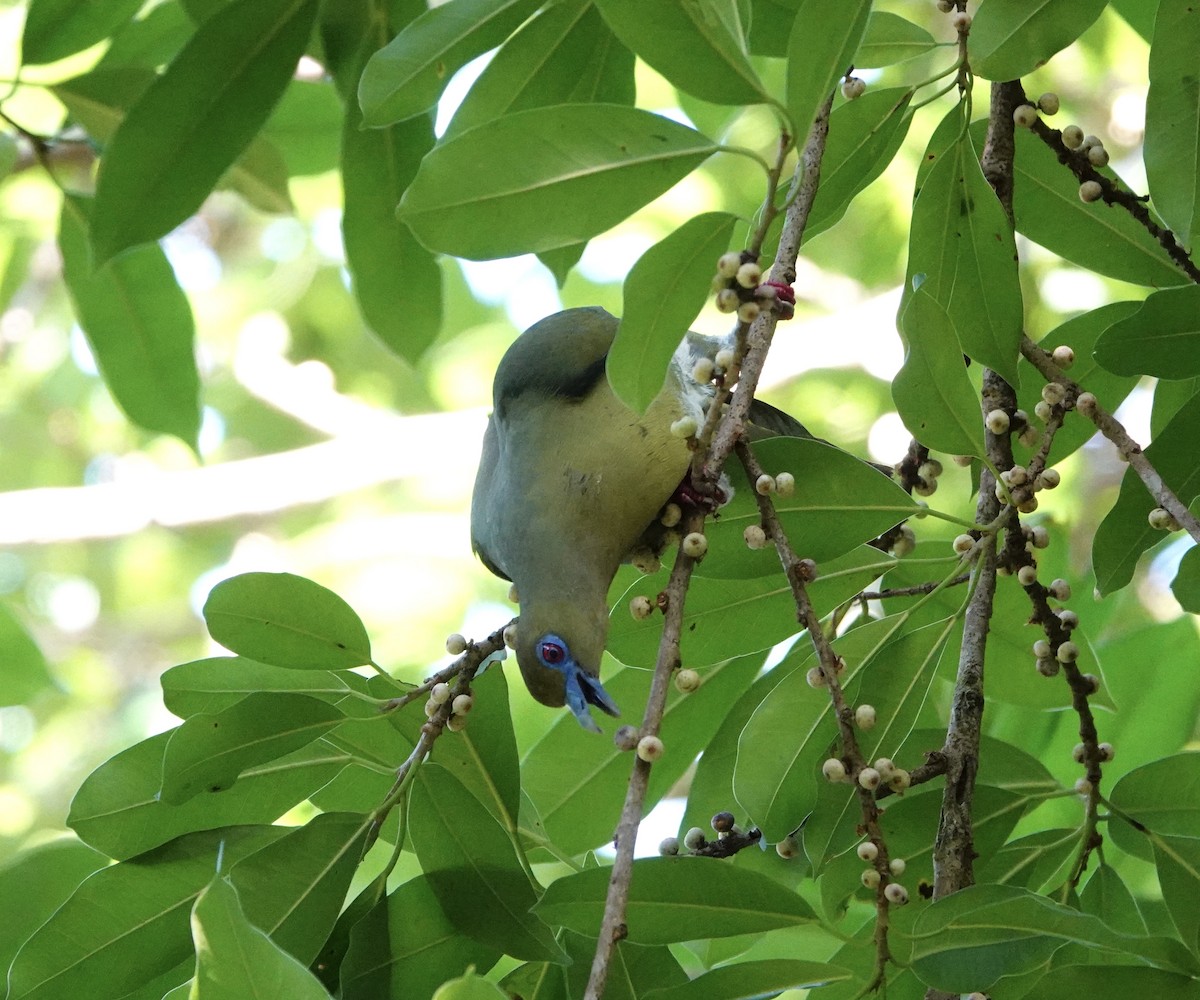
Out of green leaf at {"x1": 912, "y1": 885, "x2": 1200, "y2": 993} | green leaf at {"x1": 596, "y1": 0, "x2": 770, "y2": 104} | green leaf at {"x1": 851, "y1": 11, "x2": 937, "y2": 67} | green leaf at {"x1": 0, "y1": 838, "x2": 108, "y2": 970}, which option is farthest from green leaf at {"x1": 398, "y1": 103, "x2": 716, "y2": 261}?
green leaf at {"x1": 0, "y1": 838, "x2": 108, "y2": 970}

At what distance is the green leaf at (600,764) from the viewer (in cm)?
247

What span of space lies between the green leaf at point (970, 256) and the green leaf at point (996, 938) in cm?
90

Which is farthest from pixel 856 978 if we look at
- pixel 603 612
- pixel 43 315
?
pixel 43 315

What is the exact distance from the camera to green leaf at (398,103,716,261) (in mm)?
1663

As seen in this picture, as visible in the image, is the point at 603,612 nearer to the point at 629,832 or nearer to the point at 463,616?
the point at 629,832

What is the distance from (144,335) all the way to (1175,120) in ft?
7.61

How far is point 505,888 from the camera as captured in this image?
1877mm

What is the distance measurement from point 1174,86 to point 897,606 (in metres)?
0.95

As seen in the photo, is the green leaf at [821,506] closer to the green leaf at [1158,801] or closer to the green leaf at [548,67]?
the green leaf at [1158,801]

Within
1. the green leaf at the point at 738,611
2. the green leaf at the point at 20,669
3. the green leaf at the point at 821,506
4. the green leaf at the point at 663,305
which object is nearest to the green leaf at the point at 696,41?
the green leaf at the point at 663,305

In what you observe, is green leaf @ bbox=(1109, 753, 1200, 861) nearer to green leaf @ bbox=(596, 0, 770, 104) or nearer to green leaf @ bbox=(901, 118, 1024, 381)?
green leaf @ bbox=(901, 118, 1024, 381)

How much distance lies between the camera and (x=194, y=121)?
2480 millimetres

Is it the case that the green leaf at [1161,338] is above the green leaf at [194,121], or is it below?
below

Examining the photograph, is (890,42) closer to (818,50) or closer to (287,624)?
(818,50)
